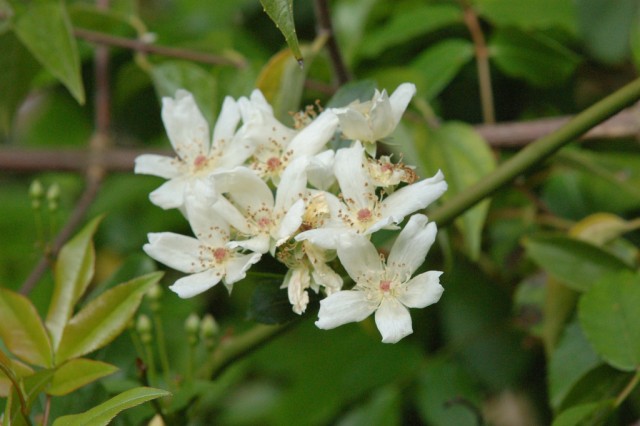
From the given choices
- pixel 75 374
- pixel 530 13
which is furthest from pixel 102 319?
pixel 530 13

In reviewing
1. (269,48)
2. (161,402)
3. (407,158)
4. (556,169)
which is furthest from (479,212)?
(269,48)

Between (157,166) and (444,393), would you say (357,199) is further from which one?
(444,393)

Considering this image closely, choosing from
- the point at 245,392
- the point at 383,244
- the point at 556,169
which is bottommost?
the point at 245,392

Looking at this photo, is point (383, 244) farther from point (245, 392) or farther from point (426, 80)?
point (245, 392)

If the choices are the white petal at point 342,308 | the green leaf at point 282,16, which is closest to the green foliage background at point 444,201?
the white petal at point 342,308

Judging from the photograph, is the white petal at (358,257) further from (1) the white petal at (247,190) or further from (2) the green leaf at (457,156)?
(2) the green leaf at (457,156)

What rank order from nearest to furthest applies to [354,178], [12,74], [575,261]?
[354,178] < [575,261] < [12,74]
